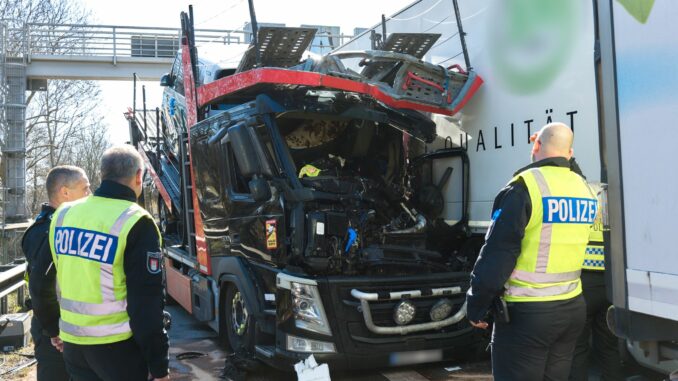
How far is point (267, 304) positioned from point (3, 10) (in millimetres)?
24311

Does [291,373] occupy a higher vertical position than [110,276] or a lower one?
lower

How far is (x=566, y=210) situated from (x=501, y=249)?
38 centimetres

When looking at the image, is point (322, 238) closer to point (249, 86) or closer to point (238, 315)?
point (238, 315)

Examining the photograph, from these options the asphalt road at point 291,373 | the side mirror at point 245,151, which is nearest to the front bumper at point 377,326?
the asphalt road at point 291,373

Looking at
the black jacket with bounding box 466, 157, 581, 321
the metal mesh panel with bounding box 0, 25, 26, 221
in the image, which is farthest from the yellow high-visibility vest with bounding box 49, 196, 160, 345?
the metal mesh panel with bounding box 0, 25, 26, 221

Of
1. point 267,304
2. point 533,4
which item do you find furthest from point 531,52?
point 267,304

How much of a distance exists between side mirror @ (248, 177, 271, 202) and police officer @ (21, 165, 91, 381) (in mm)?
1424

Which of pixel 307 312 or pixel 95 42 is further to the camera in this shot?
pixel 95 42

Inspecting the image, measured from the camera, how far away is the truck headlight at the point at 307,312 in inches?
170

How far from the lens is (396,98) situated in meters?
5.47

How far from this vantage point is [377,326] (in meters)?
4.41

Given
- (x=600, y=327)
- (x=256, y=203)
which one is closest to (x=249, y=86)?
(x=256, y=203)

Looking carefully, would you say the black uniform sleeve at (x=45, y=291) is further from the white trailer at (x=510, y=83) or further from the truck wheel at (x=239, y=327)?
the white trailer at (x=510, y=83)

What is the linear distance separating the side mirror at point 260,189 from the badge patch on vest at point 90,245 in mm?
2169
